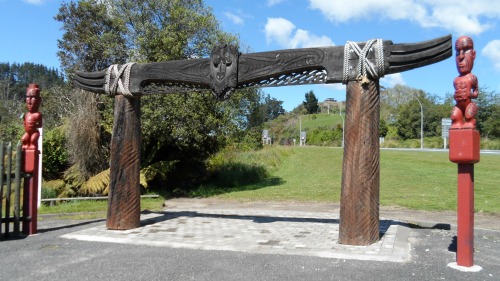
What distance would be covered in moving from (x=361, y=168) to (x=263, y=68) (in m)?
2.18

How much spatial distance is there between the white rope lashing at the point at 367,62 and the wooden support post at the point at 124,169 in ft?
12.7

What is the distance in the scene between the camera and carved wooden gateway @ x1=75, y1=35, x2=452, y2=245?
20.1 feet

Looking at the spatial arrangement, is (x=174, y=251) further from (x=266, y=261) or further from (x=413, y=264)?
(x=413, y=264)

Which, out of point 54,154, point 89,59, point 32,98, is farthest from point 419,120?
point 32,98

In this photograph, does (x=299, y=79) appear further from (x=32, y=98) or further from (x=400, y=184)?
A: (x=400, y=184)

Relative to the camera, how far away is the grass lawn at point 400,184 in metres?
12.7

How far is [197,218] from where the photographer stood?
9.36 metres

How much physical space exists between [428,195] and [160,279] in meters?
11.4

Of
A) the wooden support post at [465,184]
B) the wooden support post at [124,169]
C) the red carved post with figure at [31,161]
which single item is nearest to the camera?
the wooden support post at [465,184]

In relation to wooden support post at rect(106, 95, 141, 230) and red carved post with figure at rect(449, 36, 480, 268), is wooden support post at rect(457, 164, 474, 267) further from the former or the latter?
wooden support post at rect(106, 95, 141, 230)

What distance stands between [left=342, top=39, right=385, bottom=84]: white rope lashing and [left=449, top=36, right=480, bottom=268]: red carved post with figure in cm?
103

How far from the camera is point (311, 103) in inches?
4309

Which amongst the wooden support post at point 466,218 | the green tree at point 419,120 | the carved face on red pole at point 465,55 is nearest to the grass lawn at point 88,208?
the wooden support post at point 466,218

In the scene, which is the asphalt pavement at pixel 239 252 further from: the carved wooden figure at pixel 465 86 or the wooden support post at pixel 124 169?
the carved wooden figure at pixel 465 86
